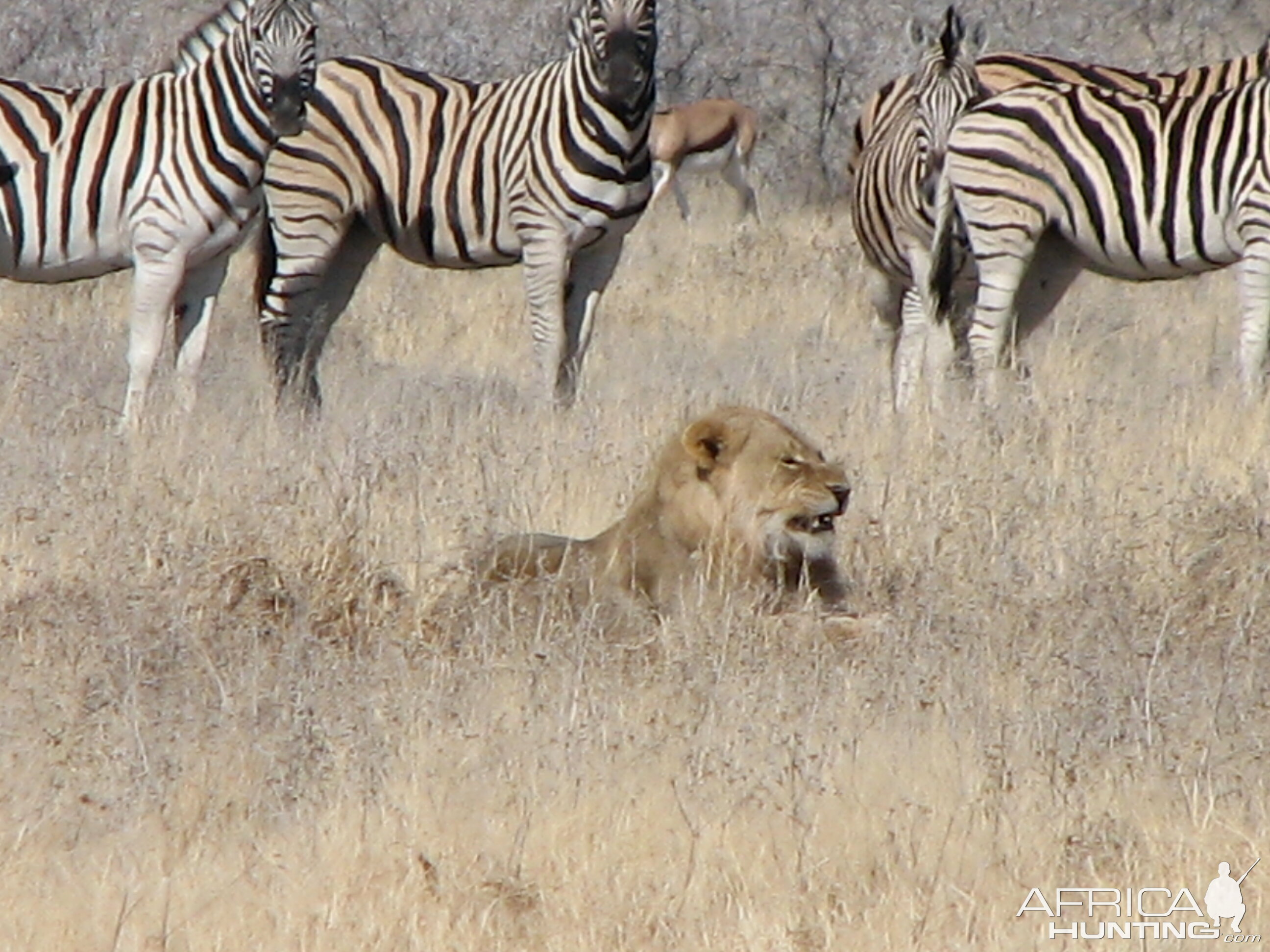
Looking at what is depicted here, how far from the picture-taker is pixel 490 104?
1019cm

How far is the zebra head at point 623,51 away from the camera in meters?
9.48

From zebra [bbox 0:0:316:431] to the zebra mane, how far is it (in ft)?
0.40

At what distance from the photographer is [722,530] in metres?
5.86

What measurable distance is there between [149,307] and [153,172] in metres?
0.51

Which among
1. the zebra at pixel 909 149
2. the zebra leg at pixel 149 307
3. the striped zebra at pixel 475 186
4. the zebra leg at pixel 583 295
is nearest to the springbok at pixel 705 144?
the zebra at pixel 909 149

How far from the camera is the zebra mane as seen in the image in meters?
9.16

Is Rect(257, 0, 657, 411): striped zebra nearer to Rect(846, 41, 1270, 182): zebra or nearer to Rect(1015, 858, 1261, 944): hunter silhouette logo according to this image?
Rect(846, 41, 1270, 182): zebra

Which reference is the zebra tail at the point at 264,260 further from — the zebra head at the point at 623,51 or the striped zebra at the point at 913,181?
the striped zebra at the point at 913,181

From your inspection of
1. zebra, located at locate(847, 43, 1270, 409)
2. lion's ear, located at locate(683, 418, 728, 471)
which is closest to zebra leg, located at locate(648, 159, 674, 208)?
zebra, located at locate(847, 43, 1270, 409)

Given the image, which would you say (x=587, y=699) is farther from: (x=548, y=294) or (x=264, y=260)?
(x=264, y=260)

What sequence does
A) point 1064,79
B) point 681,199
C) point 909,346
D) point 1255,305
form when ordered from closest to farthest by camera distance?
1. point 1255,305
2. point 909,346
3. point 1064,79
4. point 681,199

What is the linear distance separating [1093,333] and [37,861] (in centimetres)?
857

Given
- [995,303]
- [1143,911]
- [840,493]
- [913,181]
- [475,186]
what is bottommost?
[1143,911]

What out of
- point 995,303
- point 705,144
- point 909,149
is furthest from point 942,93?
point 705,144
